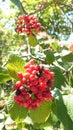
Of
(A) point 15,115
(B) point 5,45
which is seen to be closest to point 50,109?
(A) point 15,115

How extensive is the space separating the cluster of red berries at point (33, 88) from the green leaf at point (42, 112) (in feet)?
0.24

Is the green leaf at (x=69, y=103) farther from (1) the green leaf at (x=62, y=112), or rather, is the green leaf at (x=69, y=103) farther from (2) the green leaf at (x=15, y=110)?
(2) the green leaf at (x=15, y=110)

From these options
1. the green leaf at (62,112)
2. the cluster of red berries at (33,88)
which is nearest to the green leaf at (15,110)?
the cluster of red berries at (33,88)

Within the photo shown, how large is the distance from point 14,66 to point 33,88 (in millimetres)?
180

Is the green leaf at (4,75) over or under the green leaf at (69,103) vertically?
over

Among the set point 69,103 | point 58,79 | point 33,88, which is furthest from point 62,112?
point 58,79

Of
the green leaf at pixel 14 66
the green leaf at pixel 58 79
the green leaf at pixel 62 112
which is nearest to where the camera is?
the green leaf at pixel 62 112

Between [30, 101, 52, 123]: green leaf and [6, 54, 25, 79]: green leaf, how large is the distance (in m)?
0.19

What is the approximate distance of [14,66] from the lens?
5.43 feet

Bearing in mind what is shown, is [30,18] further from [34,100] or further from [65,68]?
[34,100]

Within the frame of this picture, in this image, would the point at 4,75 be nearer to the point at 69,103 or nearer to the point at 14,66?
the point at 14,66

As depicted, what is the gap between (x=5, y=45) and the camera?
1719 centimetres

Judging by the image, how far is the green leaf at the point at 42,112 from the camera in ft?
5.50

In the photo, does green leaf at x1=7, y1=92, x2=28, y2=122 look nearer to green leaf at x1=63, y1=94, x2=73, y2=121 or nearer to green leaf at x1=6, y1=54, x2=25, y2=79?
green leaf at x1=6, y1=54, x2=25, y2=79
